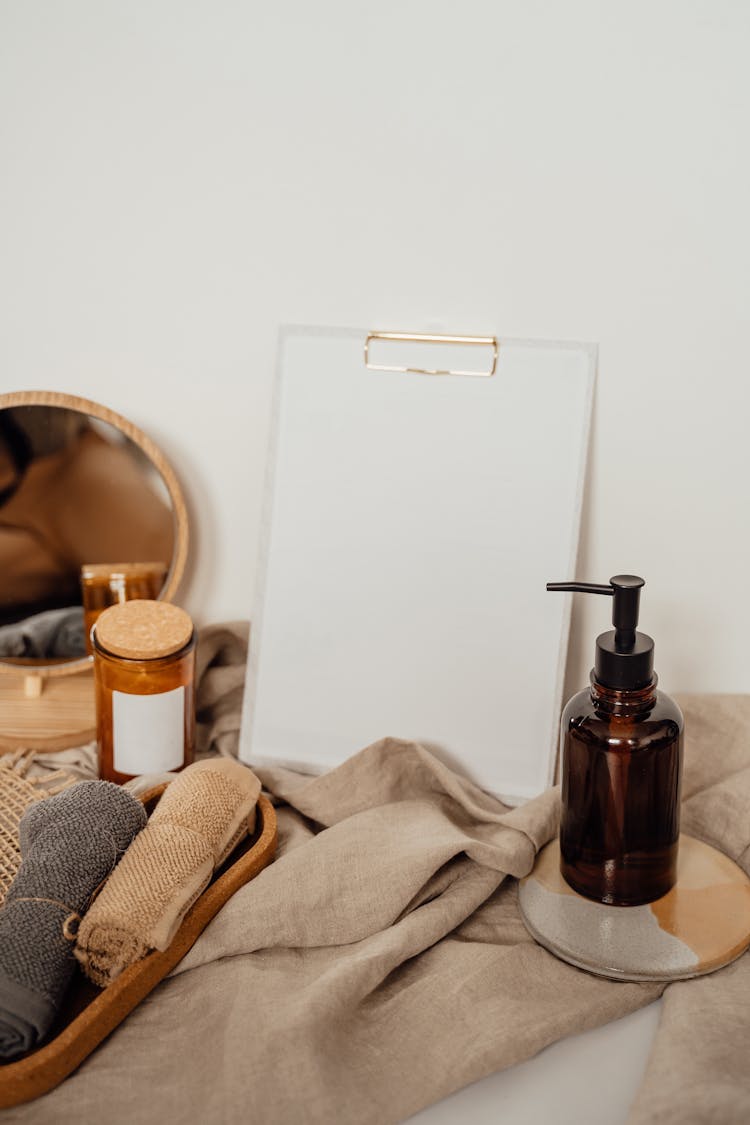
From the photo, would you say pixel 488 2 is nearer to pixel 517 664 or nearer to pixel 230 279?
pixel 230 279

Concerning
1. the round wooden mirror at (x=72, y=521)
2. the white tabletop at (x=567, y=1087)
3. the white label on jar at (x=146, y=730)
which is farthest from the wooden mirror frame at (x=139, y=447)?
the white tabletop at (x=567, y=1087)

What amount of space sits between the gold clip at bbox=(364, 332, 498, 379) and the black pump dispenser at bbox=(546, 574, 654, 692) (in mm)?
273

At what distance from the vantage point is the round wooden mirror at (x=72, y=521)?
100 centimetres

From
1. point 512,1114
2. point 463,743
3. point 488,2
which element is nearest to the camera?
point 512,1114

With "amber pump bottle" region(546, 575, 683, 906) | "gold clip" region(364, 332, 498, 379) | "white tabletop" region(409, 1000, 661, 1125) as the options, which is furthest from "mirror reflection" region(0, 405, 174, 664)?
"white tabletop" region(409, 1000, 661, 1125)

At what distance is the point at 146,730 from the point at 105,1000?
0.28 meters

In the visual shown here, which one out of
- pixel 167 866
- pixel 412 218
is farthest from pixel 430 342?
pixel 167 866

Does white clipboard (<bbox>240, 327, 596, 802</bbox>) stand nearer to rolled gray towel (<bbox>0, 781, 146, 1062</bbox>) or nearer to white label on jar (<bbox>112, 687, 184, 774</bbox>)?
white label on jar (<bbox>112, 687, 184, 774</bbox>)

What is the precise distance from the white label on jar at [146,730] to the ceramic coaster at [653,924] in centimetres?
33

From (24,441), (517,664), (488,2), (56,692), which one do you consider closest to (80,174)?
(24,441)

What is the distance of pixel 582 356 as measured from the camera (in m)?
0.92

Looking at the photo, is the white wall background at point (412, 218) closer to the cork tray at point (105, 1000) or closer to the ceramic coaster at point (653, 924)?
the ceramic coaster at point (653, 924)

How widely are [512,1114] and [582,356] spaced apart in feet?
2.00

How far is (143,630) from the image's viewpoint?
0.90 m
